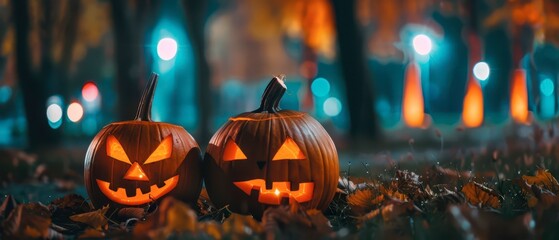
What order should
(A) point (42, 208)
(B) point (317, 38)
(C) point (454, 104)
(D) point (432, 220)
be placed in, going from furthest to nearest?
1. (C) point (454, 104)
2. (B) point (317, 38)
3. (A) point (42, 208)
4. (D) point (432, 220)

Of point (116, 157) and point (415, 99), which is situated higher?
point (116, 157)

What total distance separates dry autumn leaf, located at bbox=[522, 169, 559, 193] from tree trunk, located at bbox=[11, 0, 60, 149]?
1407cm

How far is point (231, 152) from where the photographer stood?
5.59 meters

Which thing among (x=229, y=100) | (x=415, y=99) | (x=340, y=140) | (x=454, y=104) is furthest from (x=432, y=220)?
(x=229, y=100)

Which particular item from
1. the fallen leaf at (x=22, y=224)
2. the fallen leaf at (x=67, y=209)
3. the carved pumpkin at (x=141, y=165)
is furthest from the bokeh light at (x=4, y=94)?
the fallen leaf at (x=22, y=224)

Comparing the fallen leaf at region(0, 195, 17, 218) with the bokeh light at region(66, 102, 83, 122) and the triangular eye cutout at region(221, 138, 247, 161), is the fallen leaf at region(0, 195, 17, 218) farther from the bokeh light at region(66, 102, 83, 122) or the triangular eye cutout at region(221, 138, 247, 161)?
the bokeh light at region(66, 102, 83, 122)

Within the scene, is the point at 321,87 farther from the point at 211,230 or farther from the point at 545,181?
the point at 211,230

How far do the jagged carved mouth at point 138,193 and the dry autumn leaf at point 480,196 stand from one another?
6.16 ft

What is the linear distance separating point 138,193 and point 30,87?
45.2ft

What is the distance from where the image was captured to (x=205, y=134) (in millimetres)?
21719

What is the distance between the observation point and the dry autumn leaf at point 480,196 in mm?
5350

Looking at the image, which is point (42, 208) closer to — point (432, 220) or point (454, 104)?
point (432, 220)

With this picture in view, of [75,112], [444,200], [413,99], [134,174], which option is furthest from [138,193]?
[75,112]

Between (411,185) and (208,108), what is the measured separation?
1702cm
